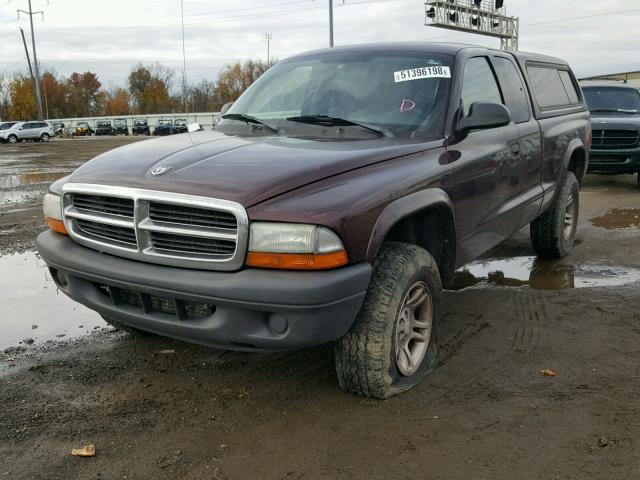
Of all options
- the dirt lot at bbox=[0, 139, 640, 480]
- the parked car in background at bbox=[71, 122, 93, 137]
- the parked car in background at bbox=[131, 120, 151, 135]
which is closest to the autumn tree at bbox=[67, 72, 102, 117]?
the parked car in background at bbox=[71, 122, 93, 137]

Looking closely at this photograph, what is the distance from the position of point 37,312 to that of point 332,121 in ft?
9.09

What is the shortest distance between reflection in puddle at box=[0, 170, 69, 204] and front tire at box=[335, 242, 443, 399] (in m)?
9.83

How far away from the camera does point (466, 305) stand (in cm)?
492

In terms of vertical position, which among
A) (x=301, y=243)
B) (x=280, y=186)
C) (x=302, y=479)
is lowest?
(x=302, y=479)

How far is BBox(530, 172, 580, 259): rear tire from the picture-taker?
5.91 m

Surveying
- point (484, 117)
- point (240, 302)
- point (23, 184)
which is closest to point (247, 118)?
point (484, 117)

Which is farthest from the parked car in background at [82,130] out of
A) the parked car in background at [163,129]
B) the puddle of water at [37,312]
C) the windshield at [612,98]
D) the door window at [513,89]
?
the door window at [513,89]

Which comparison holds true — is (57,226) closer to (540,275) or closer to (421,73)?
(421,73)

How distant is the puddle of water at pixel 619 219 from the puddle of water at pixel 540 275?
229cm

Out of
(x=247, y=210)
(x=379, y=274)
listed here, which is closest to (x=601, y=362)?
(x=379, y=274)

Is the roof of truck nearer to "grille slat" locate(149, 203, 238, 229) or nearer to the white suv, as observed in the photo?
"grille slat" locate(149, 203, 238, 229)

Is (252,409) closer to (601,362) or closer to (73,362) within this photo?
(73,362)

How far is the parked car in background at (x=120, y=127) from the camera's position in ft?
224

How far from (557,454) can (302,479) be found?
3.75 ft
